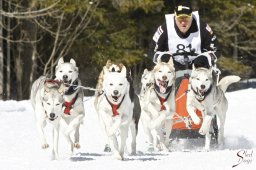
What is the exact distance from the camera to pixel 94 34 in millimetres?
23766

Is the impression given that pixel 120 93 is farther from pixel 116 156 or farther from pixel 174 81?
pixel 174 81

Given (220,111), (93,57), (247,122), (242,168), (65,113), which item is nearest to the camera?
(242,168)

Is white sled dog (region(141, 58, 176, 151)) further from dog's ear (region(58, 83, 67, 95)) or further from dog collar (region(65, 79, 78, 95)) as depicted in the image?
dog's ear (region(58, 83, 67, 95))

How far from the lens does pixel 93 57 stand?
2372cm

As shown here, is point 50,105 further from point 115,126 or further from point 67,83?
point 67,83

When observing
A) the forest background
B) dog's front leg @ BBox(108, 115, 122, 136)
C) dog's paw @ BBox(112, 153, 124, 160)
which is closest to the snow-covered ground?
dog's paw @ BBox(112, 153, 124, 160)

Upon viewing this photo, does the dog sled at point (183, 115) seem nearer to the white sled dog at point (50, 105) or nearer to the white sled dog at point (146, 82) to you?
the white sled dog at point (146, 82)

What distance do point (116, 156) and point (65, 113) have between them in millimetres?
1242

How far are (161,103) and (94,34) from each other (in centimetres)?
1522

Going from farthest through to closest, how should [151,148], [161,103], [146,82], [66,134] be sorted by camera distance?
[146,82], [151,148], [161,103], [66,134]

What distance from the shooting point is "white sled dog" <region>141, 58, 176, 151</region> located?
8578mm

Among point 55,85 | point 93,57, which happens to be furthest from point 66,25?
point 55,85

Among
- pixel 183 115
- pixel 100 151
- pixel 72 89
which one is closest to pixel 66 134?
pixel 72 89

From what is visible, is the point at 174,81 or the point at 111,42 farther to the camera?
the point at 111,42
